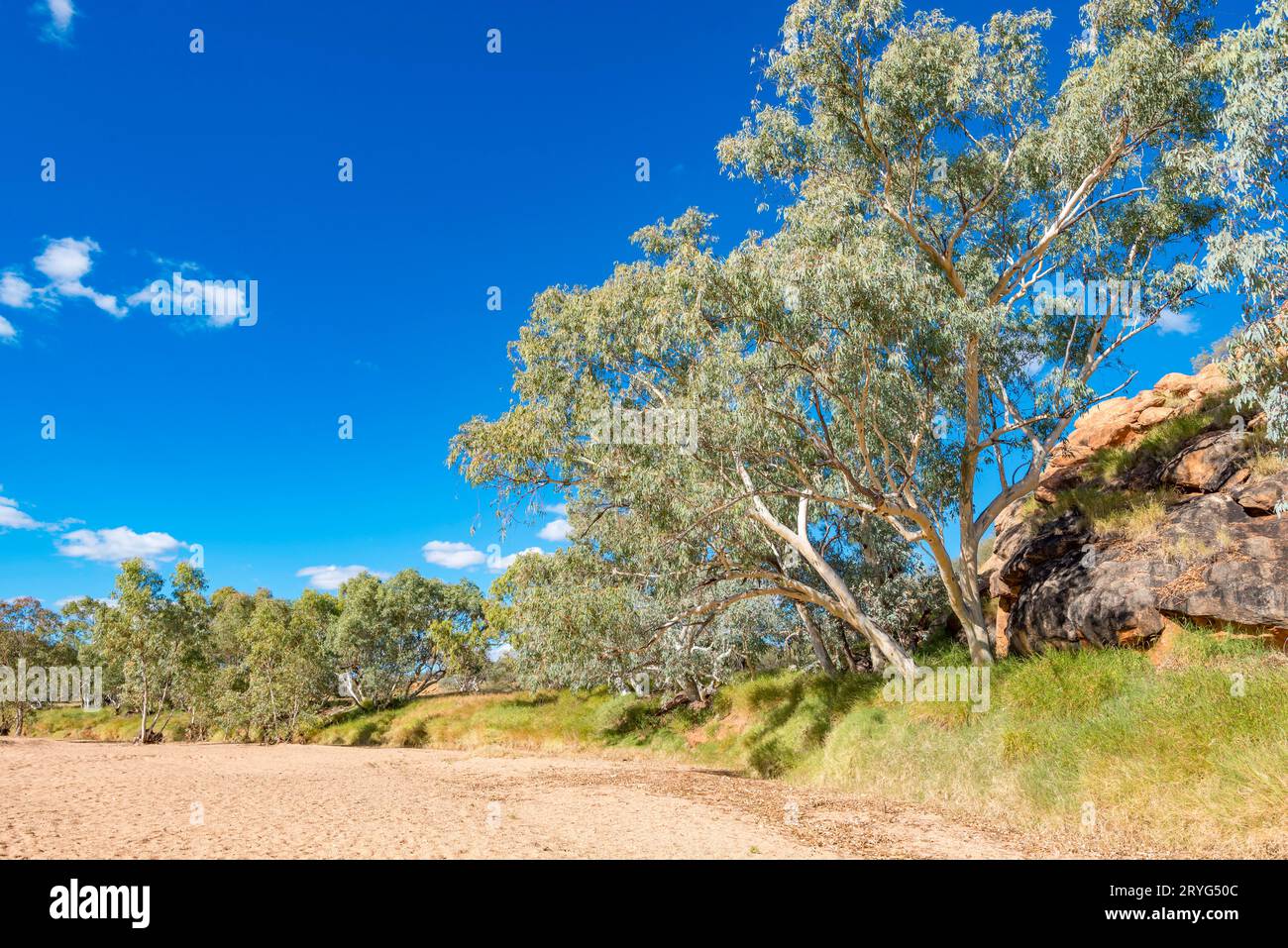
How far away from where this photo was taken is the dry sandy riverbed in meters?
7.04

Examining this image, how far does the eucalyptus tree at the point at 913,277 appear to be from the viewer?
43.6 ft

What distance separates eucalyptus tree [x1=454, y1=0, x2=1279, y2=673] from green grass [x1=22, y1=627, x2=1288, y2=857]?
7.18 ft

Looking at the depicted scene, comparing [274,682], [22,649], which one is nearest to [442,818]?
[274,682]

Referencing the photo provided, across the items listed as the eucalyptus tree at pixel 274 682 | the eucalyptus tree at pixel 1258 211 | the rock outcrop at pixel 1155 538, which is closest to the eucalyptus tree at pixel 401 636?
the eucalyptus tree at pixel 274 682

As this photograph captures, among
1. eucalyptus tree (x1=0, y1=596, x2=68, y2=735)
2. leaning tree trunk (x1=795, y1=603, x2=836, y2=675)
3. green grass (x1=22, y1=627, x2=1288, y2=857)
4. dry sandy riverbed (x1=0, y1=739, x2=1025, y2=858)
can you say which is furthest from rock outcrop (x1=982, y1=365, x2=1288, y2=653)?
eucalyptus tree (x1=0, y1=596, x2=68, y2=735)

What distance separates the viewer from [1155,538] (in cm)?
1252

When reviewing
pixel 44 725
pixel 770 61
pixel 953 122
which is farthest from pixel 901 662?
pixel 44 725

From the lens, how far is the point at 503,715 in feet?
100

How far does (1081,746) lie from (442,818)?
8375 mm

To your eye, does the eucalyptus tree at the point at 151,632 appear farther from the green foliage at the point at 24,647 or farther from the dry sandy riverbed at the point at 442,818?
the dry sandy riverbed at the point at 442,818

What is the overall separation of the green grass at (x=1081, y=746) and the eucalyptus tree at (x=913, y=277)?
2189 mm

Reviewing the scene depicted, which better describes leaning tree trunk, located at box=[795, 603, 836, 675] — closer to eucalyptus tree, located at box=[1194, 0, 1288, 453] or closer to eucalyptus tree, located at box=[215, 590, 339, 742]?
eucalyptus tree, located at box=[1194, 0, 1288, 453]

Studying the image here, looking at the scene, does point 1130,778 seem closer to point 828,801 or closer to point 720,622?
point 828,801
